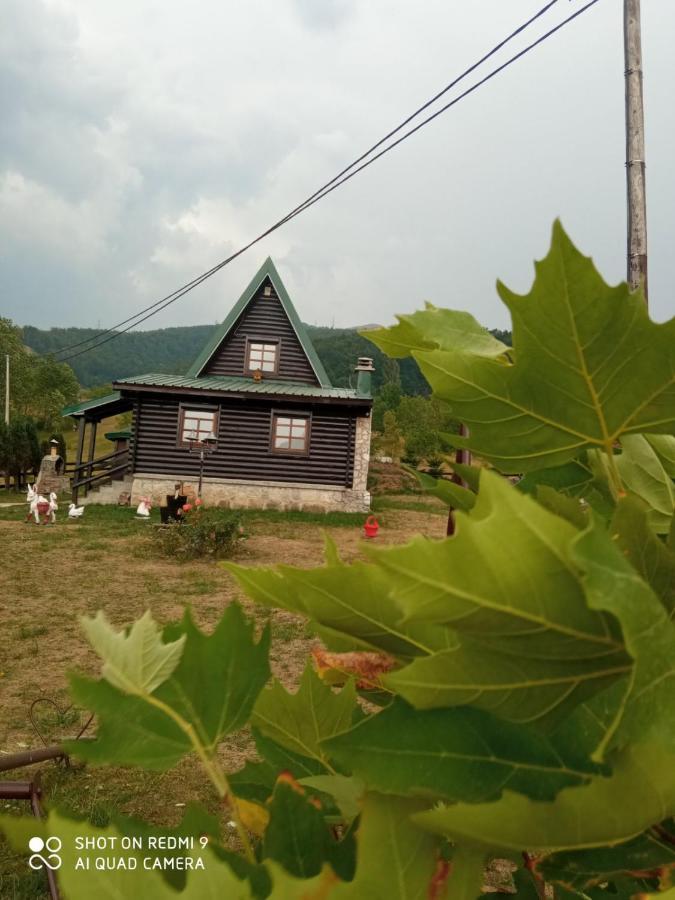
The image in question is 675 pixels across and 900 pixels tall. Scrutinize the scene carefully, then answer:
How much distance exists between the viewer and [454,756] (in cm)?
31

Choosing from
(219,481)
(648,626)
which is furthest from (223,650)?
(219,481)

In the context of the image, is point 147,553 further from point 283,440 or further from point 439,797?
point 439,797

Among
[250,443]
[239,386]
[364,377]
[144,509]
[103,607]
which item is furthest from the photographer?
[364,377]

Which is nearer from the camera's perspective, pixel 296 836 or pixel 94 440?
pixel 296 836

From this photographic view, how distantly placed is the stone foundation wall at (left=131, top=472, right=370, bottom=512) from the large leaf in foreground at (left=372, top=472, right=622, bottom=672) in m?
15.2

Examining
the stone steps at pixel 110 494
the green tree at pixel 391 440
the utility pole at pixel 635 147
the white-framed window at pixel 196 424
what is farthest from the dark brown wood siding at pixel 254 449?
the green tree at pixel 391 440

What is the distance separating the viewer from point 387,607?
32 centimetres

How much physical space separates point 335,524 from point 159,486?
15.7ft

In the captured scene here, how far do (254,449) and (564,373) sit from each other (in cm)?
1540

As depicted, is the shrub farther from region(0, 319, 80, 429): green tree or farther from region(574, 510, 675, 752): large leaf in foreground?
region(0, 319, 80, 429): green tree

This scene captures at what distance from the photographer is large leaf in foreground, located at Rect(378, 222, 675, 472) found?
41 cm

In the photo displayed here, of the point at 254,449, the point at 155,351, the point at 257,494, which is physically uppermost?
the point at 155,351

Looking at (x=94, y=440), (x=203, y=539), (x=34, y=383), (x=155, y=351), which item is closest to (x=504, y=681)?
(x=203, y=539)

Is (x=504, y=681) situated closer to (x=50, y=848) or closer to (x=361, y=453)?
(x=50, y=848)
